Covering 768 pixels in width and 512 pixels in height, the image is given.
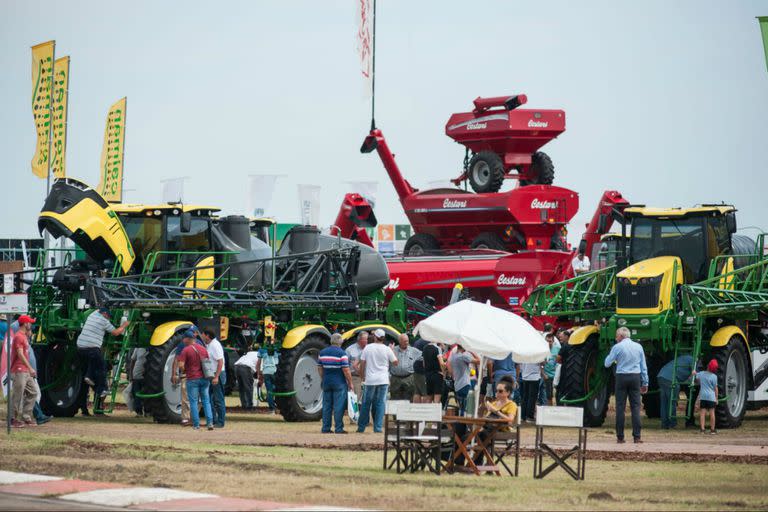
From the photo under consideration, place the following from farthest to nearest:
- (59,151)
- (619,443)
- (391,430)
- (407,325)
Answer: (59,151) < (407,325) < (619,443) < (391,430)

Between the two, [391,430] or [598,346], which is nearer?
[391,430]

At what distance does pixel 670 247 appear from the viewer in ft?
85.2

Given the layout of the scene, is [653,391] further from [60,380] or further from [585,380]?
[60,380]

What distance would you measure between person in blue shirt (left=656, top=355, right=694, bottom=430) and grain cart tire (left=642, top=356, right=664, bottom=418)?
6.44 ft

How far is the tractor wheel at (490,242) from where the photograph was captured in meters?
41.2

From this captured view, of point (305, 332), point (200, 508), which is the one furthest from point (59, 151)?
point (200, 508)

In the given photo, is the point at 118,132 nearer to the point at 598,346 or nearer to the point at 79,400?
the point at 79,400

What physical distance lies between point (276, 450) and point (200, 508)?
6513 mm

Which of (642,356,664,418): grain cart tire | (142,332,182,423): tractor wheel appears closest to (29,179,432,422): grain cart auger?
(142,332,182,423): tractor wheel

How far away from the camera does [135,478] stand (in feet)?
48.7

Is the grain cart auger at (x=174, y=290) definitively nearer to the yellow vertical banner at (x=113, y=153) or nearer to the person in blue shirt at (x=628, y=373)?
the person in blue shirt at (x=628, y=373)

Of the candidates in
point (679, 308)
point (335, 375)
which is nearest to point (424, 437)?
point (335, 375)

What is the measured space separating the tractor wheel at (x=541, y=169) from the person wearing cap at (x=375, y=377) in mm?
20107

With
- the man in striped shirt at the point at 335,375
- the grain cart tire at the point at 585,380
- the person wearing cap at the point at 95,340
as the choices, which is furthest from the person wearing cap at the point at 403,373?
the person wearing cap at the point at 95,340
